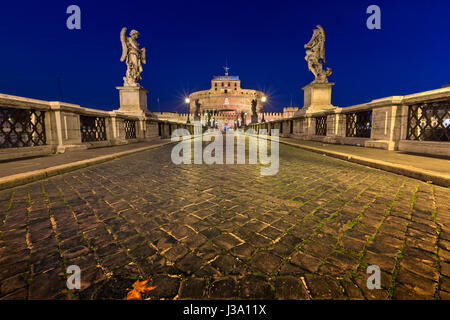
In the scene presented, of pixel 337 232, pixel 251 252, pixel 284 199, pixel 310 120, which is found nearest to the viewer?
pixel 251 252

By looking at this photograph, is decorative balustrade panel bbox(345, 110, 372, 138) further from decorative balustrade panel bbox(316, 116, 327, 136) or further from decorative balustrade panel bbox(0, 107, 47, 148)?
decorative balustrade panel bbox(0, 107, 47, 148)

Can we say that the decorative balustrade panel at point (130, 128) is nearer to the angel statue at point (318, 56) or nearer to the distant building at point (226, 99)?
the angel statue at point (318, 56)

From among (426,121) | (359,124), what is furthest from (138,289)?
(359,124)

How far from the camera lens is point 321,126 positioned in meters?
13.9

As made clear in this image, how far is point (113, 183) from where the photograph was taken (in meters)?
4.16

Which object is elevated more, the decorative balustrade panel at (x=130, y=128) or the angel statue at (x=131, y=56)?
the angel statue at (x=131, y=56)

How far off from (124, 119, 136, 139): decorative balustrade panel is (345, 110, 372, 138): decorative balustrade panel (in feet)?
43.5

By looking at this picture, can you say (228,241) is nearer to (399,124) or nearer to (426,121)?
(426,121)

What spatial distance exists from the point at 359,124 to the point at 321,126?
338cm

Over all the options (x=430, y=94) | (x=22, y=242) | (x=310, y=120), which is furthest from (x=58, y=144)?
(x=310, y=120)

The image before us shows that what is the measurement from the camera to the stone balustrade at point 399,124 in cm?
667

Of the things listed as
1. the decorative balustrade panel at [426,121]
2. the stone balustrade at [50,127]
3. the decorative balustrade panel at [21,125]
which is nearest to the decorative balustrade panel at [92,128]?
the stone balustrade at [50,127]
